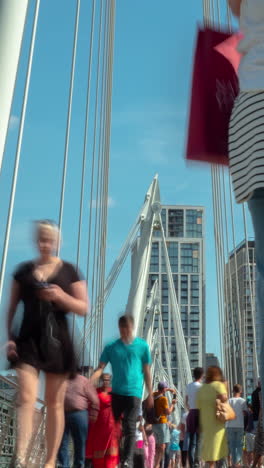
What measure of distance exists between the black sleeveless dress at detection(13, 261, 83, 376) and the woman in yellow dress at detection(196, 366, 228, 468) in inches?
151

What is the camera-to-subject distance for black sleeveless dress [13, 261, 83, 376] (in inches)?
158

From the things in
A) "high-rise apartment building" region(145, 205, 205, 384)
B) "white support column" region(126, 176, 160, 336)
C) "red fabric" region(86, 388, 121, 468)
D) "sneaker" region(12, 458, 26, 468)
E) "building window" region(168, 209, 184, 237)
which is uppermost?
"building window" region(168, 209, 184, 237)

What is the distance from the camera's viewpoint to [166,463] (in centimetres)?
1608

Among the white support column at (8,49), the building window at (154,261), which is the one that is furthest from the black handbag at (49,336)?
the building window at (154,261)

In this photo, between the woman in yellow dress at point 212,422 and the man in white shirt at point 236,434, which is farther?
the man in white shirt at point 236,434

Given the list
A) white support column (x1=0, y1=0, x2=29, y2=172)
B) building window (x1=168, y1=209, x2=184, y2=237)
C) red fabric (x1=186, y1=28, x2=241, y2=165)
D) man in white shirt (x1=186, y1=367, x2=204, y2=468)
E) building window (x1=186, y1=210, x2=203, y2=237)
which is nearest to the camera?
red fabric (x1=186, y1=28, x2=241, y2=165)

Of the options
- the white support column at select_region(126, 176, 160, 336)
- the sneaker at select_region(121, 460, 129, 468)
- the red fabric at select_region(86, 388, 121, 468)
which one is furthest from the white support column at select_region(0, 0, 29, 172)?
the white support column at select_region(126, 176, 160, 336)

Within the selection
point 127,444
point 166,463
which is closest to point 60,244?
point 127,444

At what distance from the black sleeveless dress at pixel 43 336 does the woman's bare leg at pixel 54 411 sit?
0.17 ft

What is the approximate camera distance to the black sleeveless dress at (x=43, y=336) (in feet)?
13.1

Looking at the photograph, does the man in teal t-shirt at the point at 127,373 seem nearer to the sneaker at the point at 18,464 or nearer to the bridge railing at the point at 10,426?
the bridge railing at the point at 10,426

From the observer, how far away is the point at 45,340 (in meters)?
4.01

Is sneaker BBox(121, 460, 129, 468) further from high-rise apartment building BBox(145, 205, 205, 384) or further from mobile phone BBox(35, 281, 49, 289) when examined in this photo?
high-rise apartment building BBox(145, 205, 205, 384)

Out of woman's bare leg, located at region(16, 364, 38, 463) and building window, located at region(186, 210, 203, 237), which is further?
building window, located at region(186, 210, 203, 237)
